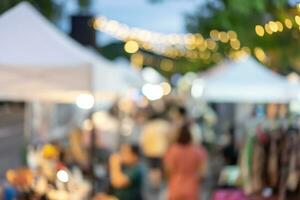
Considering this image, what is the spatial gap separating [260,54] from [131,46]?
49.3 feet

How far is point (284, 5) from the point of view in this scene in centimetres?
679

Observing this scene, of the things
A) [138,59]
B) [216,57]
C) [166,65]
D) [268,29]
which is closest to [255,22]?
[268,29]

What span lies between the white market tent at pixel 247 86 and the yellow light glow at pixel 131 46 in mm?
14933

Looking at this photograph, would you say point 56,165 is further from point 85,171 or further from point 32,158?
point 85,171

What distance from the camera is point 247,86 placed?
Answer: 474 inches

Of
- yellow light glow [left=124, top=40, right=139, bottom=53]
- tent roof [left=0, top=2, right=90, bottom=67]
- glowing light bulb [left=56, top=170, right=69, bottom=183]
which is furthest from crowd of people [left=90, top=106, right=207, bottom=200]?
yellow light glow [left=124, top=40, right=139, bottom=53]

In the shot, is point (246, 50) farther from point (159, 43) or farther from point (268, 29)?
point (159, 43)

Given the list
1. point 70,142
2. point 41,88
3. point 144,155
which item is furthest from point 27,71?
point 144,155

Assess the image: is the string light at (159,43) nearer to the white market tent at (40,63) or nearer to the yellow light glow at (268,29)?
the yellow light glow at (268,29)

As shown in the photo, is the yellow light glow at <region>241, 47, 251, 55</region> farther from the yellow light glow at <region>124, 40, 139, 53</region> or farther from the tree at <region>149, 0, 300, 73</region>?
the yellow light glow at <region>124, 40, 139, 53</region>

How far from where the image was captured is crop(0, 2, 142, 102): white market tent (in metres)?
5.98

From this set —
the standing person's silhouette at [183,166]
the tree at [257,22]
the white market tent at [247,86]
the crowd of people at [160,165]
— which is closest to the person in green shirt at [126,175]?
the crowd of people at [160,165]

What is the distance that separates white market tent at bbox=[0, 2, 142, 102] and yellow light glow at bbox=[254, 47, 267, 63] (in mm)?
5612

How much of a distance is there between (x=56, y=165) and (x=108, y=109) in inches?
256
